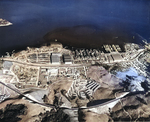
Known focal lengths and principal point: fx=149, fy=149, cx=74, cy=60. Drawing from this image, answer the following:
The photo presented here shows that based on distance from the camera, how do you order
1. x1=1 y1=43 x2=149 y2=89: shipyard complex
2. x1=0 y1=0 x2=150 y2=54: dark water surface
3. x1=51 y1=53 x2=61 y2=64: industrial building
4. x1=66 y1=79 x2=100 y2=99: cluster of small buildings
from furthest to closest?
x1=0 y1=0 x2=150 y2=54: dark water surface → x1=51 y1=53 x2=61 y2=64: industrial building → x1=1 y1=43 x2=149 y2=89: shipyard complex → x1=66 y1=79 x2=100 y2=99: cluster of small buildings

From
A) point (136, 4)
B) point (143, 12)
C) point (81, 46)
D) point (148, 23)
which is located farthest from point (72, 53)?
point (136, 4)

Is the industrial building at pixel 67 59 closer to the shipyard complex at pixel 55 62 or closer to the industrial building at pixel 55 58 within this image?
the shipyard complex at pixel 55 62

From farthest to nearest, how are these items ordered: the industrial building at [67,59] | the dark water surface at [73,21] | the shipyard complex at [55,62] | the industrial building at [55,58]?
the dark water surface at [73,21] → the industrial building at [67,59] → the industrial building at [55,58] → the shipyard complex at [55,62]

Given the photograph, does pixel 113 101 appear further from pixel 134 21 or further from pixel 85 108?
pixel 134 21

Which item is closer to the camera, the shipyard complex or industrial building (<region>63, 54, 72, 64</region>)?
the shipyard complex

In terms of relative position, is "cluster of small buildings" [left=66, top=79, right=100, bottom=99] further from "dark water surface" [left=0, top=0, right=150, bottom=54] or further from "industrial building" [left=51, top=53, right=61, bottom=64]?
"dark water surface" [left=0, top=0, right=150, bottom=54]

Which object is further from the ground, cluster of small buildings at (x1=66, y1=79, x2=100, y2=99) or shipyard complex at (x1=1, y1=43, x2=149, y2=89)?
shipyard complex at (x1=1, y1=43, x2=149, y2=89)

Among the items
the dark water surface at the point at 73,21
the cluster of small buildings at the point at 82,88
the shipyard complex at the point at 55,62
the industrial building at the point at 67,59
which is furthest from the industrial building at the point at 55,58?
the cluster of small buildings at the point at 82,88

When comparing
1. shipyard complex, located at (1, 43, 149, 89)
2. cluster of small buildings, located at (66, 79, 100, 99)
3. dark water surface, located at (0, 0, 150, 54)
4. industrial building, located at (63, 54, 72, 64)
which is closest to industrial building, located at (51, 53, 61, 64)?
shipyard complex, located at (1, 43, 149, 89)
